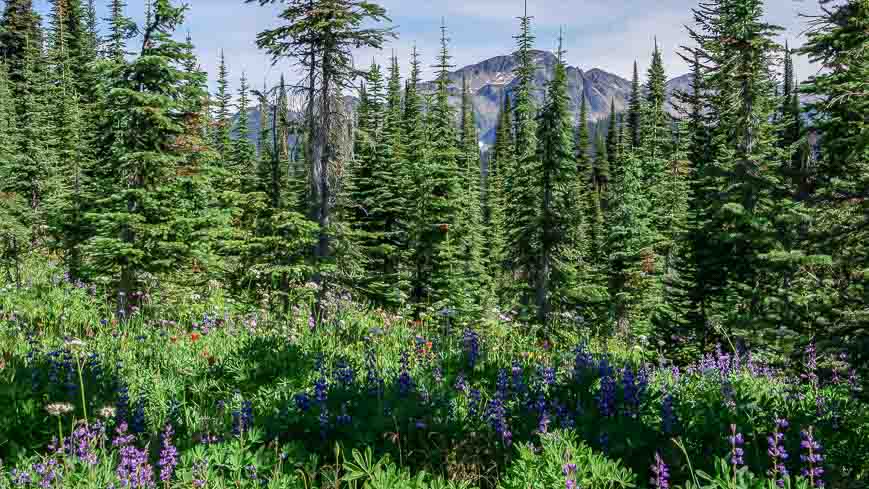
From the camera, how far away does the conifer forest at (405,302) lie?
123 inches

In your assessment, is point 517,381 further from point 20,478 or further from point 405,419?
point 20,478

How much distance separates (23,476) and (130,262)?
12.4 metres

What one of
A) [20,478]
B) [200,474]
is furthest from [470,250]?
[20,478]

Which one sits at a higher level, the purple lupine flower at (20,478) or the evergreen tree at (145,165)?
the evergreen tree at (145,165)

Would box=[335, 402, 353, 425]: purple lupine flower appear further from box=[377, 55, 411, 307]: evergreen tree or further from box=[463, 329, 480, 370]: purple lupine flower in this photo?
box=[377, 55, 411, 307]: evergreen tree

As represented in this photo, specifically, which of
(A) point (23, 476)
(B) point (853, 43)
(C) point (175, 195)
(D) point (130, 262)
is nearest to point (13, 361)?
(A) point (23, 476)

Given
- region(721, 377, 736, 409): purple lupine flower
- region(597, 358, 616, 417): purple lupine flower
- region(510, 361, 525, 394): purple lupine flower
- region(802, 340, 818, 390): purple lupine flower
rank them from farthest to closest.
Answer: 1. region(802, 340, 818, 390): purple lupine flower
2. region(510, 361, 525, 394): purple lupine flower
3. region(597, 358, 616, 417): purple lupine flower
4. region(721, 377, 736, 409): purple lupine flower

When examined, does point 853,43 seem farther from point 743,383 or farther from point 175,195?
point 175,195

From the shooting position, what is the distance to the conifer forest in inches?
123

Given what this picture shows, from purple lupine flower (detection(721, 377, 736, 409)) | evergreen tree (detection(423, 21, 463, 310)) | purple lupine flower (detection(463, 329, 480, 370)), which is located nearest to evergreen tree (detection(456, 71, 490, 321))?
evergreen tree (detection(423, 21, 463, 310))

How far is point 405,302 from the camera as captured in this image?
36.7ft

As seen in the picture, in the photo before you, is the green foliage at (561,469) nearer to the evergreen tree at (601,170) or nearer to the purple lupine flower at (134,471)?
the purple lupine flower at (134,471)

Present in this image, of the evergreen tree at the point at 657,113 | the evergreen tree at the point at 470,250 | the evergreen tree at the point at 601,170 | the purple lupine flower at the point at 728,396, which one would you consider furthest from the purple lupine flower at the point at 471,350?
the evergreen tree at the point at 601,170

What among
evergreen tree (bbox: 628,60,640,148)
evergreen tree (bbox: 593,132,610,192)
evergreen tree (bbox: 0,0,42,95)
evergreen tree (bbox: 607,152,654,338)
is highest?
evergreen tree (bbox: 0,0,42,95)
